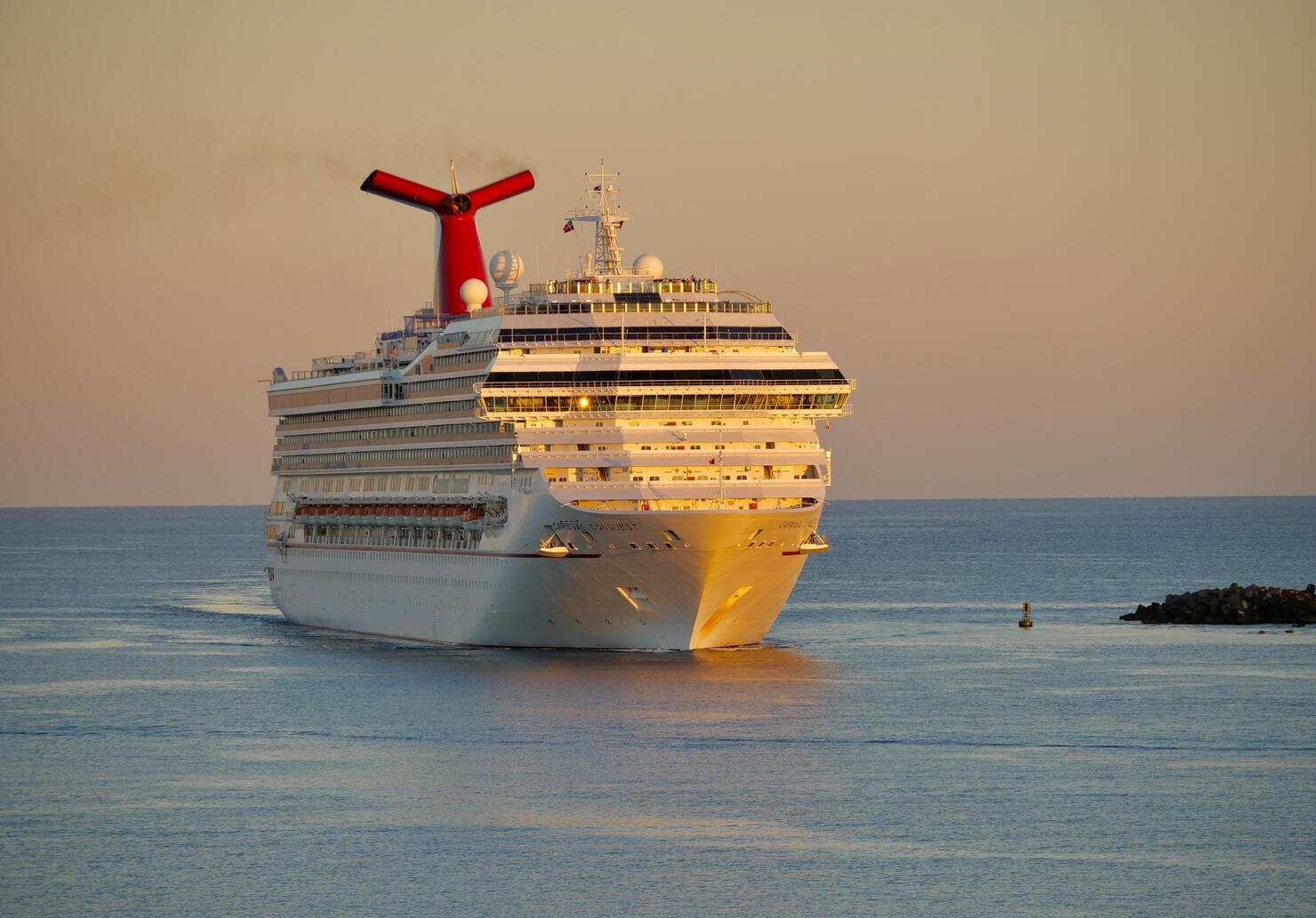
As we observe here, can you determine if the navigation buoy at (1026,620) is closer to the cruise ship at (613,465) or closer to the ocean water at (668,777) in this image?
the ocean water at (668,777)

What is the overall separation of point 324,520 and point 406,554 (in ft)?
31.6

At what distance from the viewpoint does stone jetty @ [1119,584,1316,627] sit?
9031 cm

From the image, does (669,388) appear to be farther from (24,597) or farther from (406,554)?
(24,597)

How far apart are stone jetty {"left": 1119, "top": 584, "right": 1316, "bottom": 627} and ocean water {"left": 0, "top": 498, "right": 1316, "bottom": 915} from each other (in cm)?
606

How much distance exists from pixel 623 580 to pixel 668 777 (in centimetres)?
1678

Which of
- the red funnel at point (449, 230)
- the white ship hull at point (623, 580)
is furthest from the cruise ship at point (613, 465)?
the red funnel at point (449, 230)

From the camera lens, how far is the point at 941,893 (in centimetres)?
3950

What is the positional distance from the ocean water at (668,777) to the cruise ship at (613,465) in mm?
2052

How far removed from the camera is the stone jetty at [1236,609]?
9031cm

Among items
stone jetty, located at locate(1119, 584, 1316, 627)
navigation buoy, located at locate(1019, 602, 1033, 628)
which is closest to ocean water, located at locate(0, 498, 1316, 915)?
navigation buoy, located at locate(1019, 602, 1033, 628)

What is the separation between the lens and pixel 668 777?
1951 inches

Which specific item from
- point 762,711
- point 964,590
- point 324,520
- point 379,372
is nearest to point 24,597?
point 324,520

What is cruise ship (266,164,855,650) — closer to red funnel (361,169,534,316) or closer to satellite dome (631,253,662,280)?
satellite dome (631,253,662,280)

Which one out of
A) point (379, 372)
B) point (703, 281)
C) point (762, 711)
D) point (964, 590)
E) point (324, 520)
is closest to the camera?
point (762, 711)
